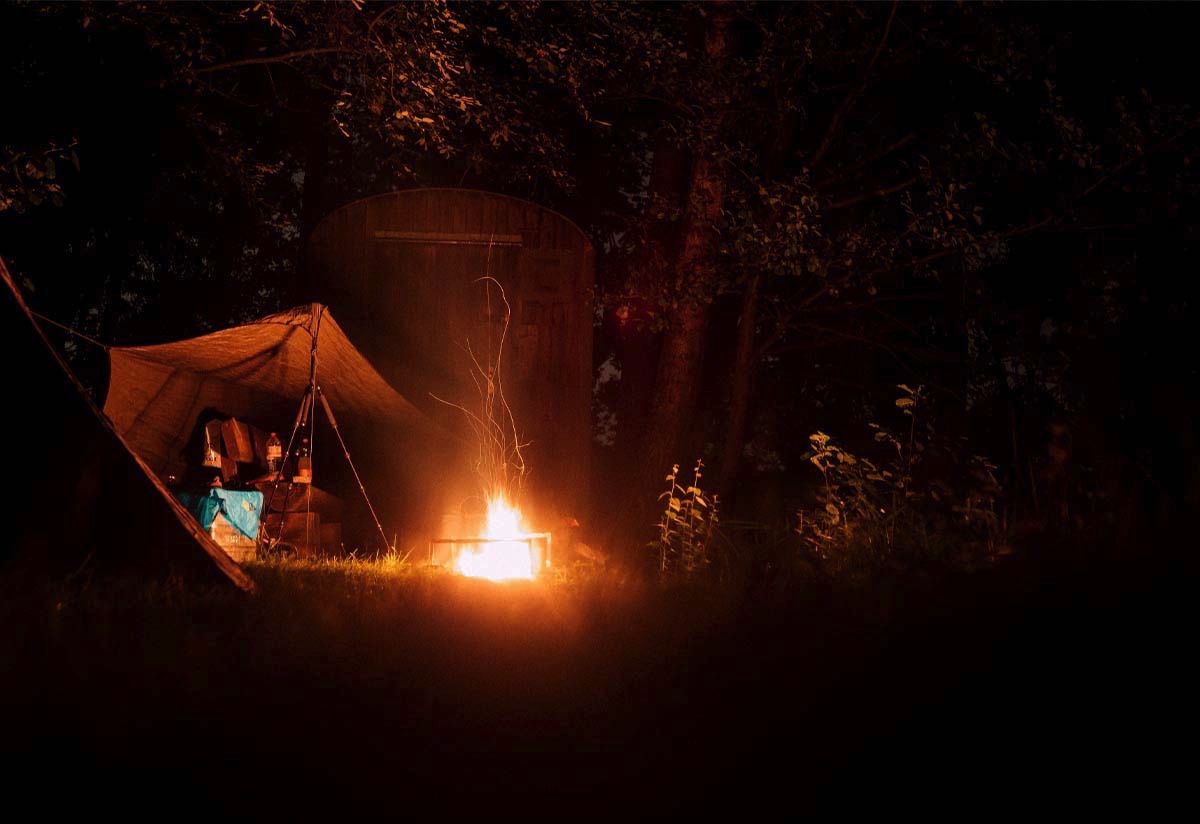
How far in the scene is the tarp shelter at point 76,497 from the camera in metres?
4.27

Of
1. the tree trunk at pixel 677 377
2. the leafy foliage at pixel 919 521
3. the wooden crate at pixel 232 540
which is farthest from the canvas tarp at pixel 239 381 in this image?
the leafy foliage at pixel 919 521

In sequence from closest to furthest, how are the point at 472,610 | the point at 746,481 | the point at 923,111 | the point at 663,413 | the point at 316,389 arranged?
1. the point at 472,610
2. the point at 316,389
3. the point at 663,413
4. the point at 923,111
5. the point at 746,481

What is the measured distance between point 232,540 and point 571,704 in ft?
15.5

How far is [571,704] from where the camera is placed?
3172mm

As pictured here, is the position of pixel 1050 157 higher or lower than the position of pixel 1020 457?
higher

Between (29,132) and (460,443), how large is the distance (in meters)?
5.19

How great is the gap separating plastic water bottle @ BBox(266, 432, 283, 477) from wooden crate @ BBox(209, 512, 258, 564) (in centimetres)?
72

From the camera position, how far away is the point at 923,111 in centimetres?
1048

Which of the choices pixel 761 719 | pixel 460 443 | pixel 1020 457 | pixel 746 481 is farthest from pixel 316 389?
pixel 746 481

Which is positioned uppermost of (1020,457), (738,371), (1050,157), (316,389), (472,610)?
(1050,157)

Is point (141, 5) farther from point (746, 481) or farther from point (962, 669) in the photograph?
point (746, 481)

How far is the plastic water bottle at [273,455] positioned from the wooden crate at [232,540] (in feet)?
2.36

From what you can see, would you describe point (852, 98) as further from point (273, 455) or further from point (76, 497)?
point (76, 497)

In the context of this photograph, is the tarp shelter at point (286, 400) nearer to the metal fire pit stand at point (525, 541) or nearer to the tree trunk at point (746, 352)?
the metal fire pit stand at point (525, 541)
